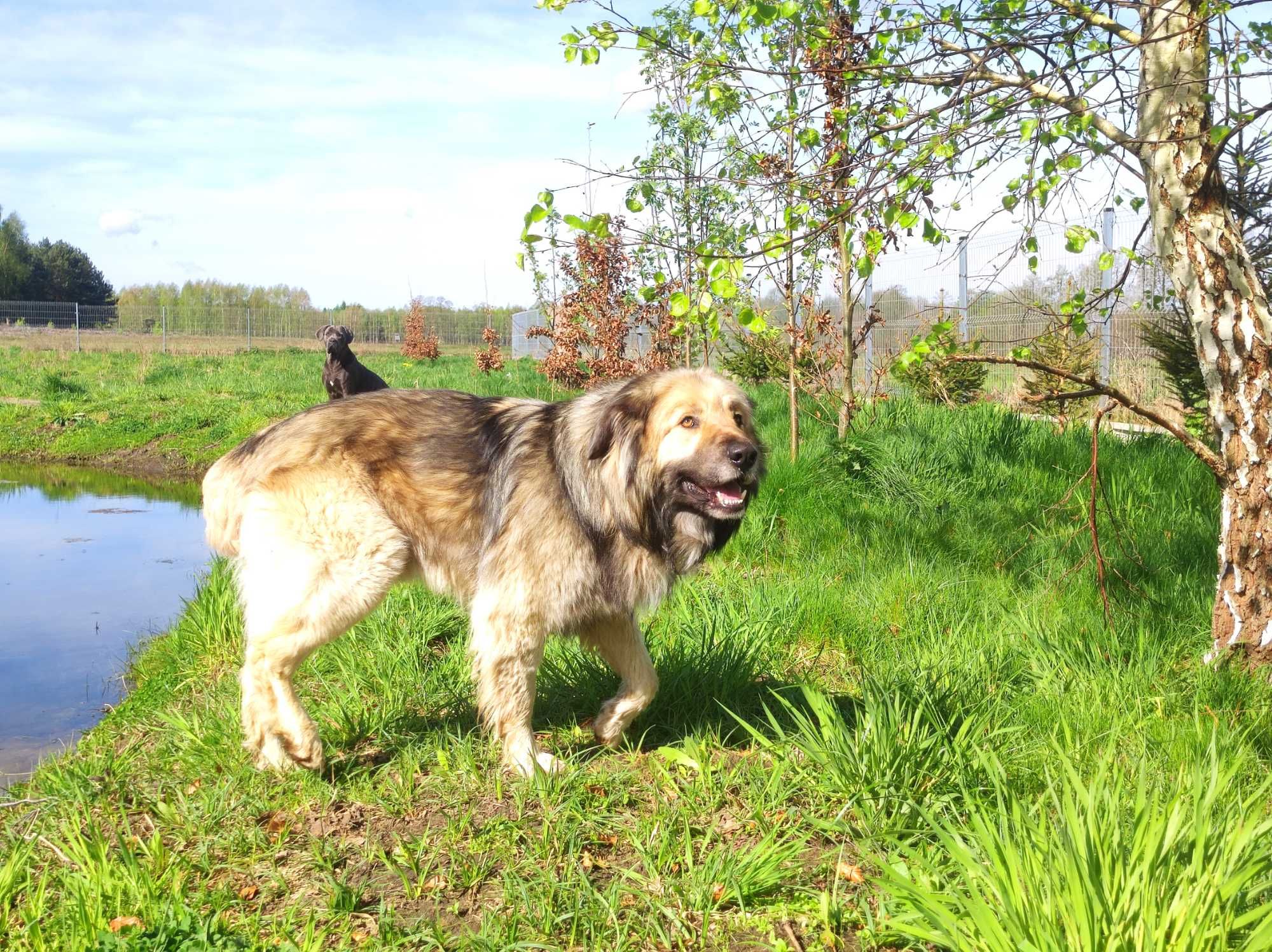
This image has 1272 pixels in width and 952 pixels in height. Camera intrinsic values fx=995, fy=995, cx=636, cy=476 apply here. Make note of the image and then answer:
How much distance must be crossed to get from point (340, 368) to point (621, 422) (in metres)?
6.02

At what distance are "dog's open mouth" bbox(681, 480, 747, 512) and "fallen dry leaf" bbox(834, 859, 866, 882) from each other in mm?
1230

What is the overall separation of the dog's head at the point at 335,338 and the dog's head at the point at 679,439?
5982 mm

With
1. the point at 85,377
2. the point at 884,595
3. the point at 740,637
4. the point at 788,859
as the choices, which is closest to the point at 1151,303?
the point at 884,595

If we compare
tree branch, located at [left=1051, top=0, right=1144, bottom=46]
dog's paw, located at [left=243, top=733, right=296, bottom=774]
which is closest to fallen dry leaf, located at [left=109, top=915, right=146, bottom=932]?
dog's paw, located at [left=243, top=733, right=296, bottom=774]

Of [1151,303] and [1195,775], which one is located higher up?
[1151,303]

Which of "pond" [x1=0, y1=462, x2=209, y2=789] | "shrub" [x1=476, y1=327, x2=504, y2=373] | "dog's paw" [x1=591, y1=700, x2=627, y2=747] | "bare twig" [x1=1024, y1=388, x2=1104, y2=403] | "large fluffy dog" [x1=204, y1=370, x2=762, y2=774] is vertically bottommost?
"pond" [x1=0, y1=462, x2=209, y2=789]

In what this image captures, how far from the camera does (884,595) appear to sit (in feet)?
17.2

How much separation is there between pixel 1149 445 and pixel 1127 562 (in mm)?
2460

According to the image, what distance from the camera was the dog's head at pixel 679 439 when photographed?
3.57m

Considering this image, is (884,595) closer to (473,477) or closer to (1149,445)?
(473,477)

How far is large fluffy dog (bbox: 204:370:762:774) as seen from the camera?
145 inches

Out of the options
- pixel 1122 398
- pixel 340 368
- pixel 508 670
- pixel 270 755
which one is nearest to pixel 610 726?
pixel 508 670

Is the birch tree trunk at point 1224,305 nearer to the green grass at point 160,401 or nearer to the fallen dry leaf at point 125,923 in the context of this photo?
the fallen dry leaf at point 125,923

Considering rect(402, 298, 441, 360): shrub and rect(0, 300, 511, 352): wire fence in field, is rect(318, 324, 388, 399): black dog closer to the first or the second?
rect(402, 298, 441, 360): shrub
